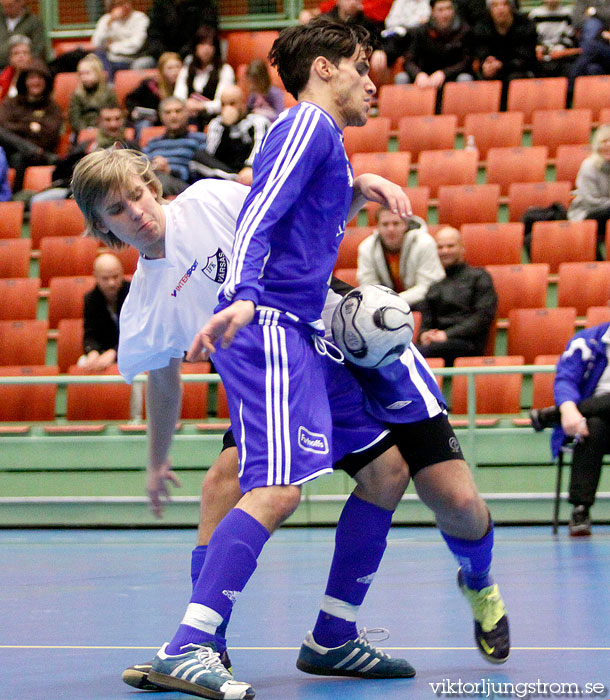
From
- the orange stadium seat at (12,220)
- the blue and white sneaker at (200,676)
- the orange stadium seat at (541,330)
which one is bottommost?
the orange stadium seat at (541,330)

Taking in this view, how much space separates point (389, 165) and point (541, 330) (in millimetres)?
2589

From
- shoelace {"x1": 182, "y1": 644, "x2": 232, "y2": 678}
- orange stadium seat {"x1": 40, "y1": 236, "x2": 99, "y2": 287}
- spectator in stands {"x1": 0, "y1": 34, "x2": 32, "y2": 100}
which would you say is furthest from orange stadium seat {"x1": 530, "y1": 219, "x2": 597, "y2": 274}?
shoelace {"x1": 182, "y1": 644, "x2": 232, "y2": 678}

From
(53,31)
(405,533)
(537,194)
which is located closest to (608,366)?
(405,533)

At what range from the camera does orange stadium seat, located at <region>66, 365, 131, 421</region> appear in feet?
23.7

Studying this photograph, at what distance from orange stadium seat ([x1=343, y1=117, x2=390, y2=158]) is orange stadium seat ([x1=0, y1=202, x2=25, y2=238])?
9.45ft

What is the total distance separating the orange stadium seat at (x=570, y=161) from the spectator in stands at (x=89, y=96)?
4151 mm

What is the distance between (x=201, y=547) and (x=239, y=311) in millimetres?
853

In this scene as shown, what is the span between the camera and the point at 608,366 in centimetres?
662

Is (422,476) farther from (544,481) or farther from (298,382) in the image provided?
(544,481)

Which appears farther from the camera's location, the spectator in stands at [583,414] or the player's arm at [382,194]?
the spectator in stands at [583,414]

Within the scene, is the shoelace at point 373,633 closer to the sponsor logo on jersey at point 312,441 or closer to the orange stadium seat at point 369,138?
the sponsor logo on jersey at point 312,441

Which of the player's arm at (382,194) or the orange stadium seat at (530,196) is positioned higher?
the player's arm at (382,194)

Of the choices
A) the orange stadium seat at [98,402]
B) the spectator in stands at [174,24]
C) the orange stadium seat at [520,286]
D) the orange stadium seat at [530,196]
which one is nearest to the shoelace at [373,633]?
the orange stadium seat at [98,402]

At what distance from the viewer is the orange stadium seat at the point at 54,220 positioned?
9.66m
